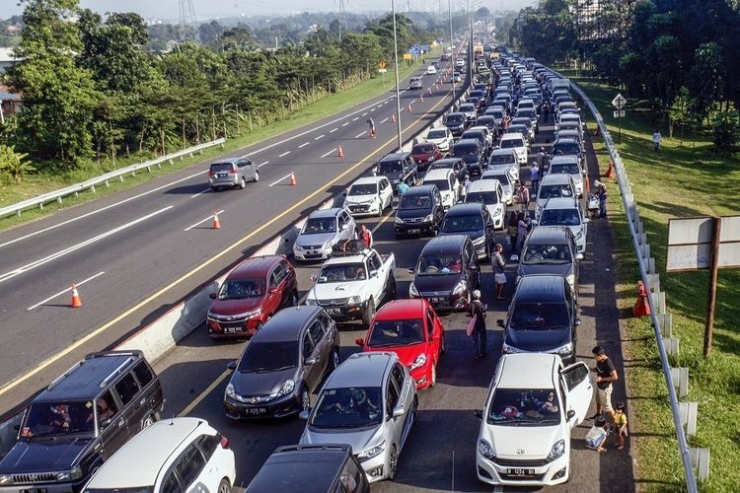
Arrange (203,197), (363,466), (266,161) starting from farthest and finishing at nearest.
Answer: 1. (266,161)
2. (203,197)
3. (363,466)

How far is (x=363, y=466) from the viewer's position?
11.9 meters

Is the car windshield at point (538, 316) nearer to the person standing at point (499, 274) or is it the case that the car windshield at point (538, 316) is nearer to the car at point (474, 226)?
the person standing at point (499, 274)

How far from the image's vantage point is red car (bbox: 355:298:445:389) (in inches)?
614

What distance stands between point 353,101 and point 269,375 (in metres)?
78.5

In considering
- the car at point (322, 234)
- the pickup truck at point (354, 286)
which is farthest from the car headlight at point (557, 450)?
the car at point (322, 234)

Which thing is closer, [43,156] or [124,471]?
[124,471]

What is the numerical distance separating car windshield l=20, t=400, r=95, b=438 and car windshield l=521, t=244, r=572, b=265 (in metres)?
11.9

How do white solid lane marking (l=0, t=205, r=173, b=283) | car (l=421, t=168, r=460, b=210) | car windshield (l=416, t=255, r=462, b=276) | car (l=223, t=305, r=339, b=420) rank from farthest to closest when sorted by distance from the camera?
car (l=421, t=168, r=460, b=210), white solid lane marking (l=0, t=205, r=173, b=283), car windshield (l=416, t=255, r=462, b=276), car (l=223, t=305, r=339, b=420)

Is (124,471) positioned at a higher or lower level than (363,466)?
higher

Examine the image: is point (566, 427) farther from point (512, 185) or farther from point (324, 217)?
point (512, 185)

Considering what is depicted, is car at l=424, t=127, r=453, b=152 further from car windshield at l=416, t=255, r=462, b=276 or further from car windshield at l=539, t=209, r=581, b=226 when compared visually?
car windshield at l=416, t=255, r=462, b=276

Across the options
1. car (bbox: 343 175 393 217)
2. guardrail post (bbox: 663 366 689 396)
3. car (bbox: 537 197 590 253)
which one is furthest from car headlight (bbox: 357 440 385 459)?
car (bbox: 343 175 393 217)

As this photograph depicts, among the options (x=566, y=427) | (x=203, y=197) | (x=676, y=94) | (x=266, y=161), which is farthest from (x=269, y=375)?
(x=676, y=94)

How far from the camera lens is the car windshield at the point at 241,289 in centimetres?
2002
